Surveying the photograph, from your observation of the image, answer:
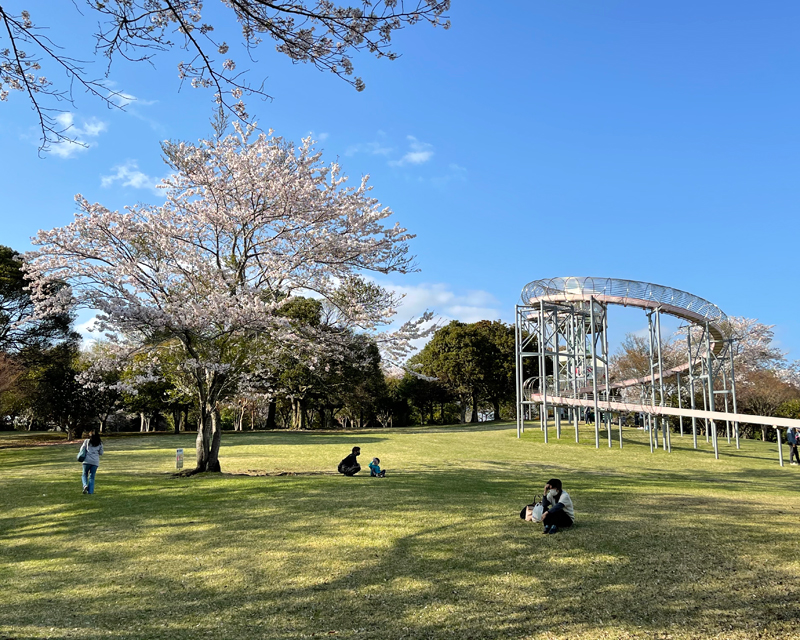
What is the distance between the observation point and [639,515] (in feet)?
31.2

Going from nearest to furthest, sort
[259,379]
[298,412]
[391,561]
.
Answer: [391,561] < [259,379] < [298,412]

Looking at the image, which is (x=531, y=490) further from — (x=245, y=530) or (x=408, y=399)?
(x=408, y=399)

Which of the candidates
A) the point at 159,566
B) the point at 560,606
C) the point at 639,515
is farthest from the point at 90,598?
the point at 639,515

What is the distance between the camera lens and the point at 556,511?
27.2 feet

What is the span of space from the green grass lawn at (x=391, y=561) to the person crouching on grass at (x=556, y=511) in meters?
0.23

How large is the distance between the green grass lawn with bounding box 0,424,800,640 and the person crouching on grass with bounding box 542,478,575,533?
23 cm

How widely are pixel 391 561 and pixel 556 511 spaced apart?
2.83 meters

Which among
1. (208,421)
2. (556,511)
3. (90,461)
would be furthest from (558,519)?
(208,421)

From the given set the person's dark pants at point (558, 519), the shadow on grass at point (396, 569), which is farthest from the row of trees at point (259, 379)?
the person's dark pants at point (558, 519)

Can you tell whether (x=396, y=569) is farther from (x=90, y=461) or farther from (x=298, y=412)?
(x=298, y=412)

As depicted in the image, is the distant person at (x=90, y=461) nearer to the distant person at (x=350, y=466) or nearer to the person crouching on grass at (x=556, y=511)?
the distant person at (x=350, y=466)

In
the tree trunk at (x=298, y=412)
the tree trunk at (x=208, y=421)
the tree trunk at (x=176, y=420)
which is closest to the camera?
the tree trunk at (x=208, y=421)

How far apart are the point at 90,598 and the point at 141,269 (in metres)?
10.9

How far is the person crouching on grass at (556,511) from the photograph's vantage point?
827 centimetres
